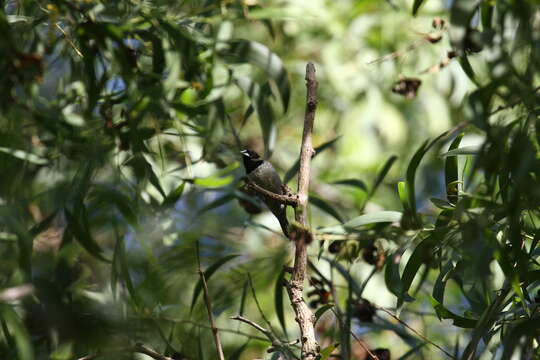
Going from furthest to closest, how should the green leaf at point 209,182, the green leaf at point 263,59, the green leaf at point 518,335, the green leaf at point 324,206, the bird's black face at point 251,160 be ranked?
1. the bird's black face at point 251,160
2. the green leaf at point 324,206
3. the green leaf at point 209,182
4. the green leaf at point 263,59
5. the green leaf at point 518,335

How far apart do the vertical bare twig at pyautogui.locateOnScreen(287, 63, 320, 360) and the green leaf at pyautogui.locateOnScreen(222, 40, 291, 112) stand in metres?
0.07

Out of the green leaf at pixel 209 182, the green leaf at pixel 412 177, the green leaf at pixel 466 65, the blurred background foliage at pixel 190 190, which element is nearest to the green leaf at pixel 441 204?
the blurred background foliage at pixel 190 190

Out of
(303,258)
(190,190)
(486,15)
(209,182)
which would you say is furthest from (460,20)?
(190,190)

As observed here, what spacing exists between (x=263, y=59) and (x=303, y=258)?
0.47 metres

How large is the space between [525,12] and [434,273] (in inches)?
96.7

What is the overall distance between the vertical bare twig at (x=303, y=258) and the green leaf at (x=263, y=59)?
7 cm

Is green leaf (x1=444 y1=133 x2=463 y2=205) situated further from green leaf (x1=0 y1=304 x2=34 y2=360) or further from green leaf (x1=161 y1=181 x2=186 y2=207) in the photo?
green leaf (x1=0 y1=304 x2=34 y2=360)

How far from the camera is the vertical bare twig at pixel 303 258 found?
51.6 inches

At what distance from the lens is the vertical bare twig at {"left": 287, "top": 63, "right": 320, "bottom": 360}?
1310 mm

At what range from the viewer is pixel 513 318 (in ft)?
4.83

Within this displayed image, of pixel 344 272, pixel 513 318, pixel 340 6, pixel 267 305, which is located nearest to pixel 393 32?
pixel 340 6

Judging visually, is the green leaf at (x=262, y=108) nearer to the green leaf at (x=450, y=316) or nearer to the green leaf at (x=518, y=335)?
the green leaf at (x=450, y=316)

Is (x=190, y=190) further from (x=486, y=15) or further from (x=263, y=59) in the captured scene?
(x=486, y=15)

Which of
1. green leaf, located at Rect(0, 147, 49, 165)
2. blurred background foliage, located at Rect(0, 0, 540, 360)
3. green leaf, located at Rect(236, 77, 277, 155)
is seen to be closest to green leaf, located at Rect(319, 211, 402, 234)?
blurred background foliage, located at Rect(0, 0, 540, 360)
